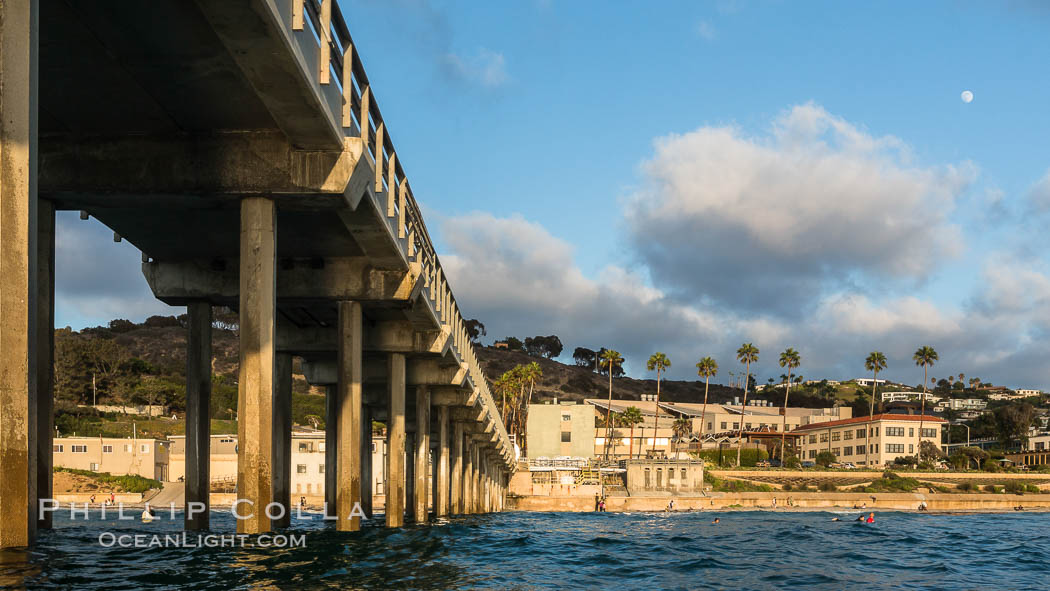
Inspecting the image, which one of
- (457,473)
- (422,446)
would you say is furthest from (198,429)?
(457,473)

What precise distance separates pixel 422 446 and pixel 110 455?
6125 cm

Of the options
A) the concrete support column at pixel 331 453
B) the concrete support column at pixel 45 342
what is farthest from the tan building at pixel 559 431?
the concrete support column at pixel 45 342

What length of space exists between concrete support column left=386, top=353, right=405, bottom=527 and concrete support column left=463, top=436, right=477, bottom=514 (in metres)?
36.7

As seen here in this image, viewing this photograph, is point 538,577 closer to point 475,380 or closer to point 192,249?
point 192,249

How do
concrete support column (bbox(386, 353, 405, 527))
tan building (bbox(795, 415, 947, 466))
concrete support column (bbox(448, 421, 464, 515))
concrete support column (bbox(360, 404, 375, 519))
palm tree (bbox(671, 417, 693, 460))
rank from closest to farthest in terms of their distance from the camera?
concrete support column (bbox(386, 353, 405, 527)), concrete support column (bbox(360, 404, 375, 519)), concrete support column (bbox(448, 421, 464, 515)), tan building (bbox(795, 415, 947, 466)), palm tree (bbox(671, 417, 693, 460))

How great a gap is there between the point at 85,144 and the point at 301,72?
6.96m

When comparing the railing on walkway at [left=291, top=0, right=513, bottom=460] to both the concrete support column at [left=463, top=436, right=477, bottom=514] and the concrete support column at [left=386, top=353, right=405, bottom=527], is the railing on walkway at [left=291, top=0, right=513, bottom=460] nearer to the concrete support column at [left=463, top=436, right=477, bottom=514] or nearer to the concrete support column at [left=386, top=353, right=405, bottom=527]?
the concrete support column at [left=386, top=353, right=405, bottom=527]

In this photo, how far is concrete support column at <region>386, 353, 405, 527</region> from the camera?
36.7 meters

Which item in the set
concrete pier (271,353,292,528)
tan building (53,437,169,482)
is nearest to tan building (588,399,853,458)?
tan building (53,437,169,482)

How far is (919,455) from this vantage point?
13988 centimetres

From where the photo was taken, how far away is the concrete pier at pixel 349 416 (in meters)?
28.4

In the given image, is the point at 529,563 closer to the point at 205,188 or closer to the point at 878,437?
the point at 205,188

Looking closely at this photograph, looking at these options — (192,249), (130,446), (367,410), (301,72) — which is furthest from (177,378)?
(301,72)

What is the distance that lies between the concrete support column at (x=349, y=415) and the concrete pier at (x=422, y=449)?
576 inches
